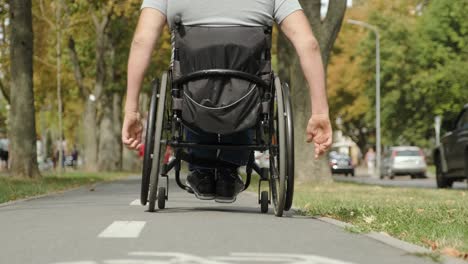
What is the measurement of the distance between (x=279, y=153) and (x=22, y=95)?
14.6 m

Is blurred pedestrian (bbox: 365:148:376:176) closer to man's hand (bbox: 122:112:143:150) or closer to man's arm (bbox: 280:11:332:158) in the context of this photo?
man's arm (bbox: 280:11:332:158)

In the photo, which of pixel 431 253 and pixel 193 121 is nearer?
pixel 431 253

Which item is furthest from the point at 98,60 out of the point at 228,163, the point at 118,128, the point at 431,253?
the point at 431,253

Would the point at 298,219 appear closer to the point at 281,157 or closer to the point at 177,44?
the point at 281,157

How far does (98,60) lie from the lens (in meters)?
39.6

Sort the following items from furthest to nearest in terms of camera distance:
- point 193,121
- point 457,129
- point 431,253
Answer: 1. point 457,129
2. point 193,121
3. point 431,253

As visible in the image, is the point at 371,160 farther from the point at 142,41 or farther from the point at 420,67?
the point at 142,41

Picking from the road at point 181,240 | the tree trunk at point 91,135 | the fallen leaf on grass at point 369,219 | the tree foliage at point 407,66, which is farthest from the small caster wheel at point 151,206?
the tree foliage at point 407,66

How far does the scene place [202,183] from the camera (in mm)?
8734

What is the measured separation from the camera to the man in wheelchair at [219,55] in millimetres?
7867

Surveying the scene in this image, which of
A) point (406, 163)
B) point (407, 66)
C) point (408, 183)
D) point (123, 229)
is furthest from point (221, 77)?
point (407, 66)

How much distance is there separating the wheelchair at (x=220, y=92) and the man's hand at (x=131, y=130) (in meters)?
0.08

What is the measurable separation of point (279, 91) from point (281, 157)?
481 mm

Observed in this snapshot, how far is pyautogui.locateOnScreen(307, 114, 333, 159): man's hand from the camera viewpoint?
298 inches
